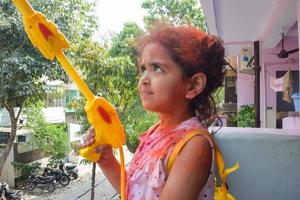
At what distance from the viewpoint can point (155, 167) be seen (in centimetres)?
64

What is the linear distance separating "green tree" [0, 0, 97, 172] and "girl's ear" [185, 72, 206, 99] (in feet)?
17.6

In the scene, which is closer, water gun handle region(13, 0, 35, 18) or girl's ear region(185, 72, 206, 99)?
water gun handle region(13, 0, 35, 18)

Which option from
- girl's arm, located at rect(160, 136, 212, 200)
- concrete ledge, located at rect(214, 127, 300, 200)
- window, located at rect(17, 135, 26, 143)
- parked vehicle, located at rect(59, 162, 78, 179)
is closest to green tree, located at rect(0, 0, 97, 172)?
window, located at rect(17, 135, 26, 143)

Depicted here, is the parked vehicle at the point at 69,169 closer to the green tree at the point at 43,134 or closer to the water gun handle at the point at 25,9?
the green tree at the point at 43,134

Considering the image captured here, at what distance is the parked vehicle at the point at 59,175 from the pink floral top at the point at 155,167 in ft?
30.6

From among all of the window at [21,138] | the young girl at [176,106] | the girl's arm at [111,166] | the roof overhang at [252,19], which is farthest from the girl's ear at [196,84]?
the window at [21,138]

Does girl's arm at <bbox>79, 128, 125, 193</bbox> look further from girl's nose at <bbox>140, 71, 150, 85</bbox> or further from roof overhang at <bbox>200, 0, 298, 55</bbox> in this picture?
roof overhang at <bbox>200, 0, 298, 55</bbox>

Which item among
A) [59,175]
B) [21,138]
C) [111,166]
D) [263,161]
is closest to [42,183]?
[59,175]

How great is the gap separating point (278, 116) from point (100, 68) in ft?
9.75

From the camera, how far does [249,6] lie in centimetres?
322

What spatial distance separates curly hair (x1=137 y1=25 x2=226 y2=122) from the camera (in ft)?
2.21

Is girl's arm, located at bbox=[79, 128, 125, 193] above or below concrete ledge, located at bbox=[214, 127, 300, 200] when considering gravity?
above

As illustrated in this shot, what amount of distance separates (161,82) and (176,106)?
68 mm

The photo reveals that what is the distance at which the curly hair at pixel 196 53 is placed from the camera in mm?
673
